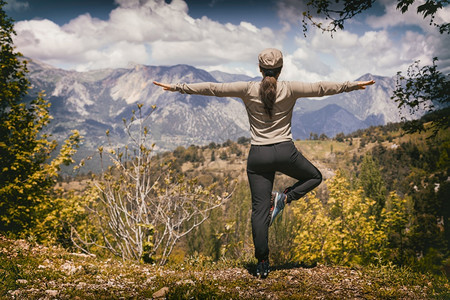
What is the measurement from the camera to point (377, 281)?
462 cm

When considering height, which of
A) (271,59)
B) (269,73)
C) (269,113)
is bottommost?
(269,113)

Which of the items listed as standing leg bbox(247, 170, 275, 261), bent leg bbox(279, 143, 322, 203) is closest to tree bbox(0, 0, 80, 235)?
standing leg bbox(247, 170, 275, 261)

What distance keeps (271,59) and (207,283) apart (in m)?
3.19

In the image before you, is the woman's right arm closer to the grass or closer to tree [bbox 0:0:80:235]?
the grass

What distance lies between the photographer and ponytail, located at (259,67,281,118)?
156 inches

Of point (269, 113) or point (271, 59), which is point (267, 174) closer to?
point (269, 113)

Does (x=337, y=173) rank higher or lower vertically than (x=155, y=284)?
higher

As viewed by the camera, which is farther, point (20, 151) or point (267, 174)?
point (20, 151)

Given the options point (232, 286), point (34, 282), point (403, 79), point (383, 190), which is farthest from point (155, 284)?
point (383, 190)

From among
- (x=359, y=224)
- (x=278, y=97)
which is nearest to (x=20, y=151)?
(x=278, y=97)

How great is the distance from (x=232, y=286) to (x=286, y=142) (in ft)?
6.96

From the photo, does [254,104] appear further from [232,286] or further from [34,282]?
[34,282]

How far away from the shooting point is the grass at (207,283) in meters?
3.60

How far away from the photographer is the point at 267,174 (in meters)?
4.28
